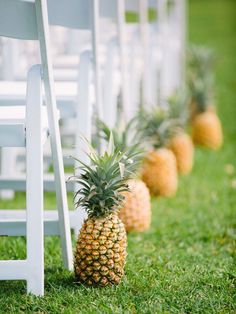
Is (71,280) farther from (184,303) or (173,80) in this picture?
(173,80)

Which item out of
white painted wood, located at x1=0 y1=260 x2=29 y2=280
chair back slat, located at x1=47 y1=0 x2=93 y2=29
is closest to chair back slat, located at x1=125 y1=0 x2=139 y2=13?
chair back slat, located at x1=47 y1=0 x2=93 y2=29

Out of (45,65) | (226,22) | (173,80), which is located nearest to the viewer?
(45,65)

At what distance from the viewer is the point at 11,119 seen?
2781 mm

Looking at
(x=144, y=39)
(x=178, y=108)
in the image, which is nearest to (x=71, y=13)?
(x=144, y=39)

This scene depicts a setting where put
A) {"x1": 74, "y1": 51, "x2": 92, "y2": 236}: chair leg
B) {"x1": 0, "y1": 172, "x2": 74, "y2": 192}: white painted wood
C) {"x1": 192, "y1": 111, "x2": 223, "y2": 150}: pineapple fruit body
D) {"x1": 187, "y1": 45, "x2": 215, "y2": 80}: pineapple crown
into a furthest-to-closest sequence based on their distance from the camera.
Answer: {"x1": 187, "y1": 45, "x2": 215, "y2": 80}: pineapple crown → {"x1": 192, "y1": 111, "x2": 223, "y2": 150}: pineapple fruit body → {"x1": 0, "y1": 172, "x2": 74, "y2": 192}: white painted wood → {"x1": 74, "y1": 51, "x2": 92, "y2": 236}: chair leg

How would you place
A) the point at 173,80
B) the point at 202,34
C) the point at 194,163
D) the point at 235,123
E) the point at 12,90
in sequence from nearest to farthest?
the point at 12,90, the point at 194,163, the point at 235,123, the point at 173,80, the point at 202,34

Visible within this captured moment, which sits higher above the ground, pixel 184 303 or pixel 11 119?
pixel 11 119

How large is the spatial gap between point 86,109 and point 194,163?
108 inches

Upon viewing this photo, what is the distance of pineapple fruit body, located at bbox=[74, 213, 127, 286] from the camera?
288cm

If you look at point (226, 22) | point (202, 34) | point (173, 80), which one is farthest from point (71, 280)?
point (226, 22)

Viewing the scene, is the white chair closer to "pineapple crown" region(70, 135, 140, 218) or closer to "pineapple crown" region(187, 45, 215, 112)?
"pineapple crown" region(70, 135, 140, 218)

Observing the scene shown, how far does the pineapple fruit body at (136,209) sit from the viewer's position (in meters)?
3.92

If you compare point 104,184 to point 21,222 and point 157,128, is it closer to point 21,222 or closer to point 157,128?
point 21,222

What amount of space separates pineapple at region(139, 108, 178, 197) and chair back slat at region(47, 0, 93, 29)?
1.45 m
